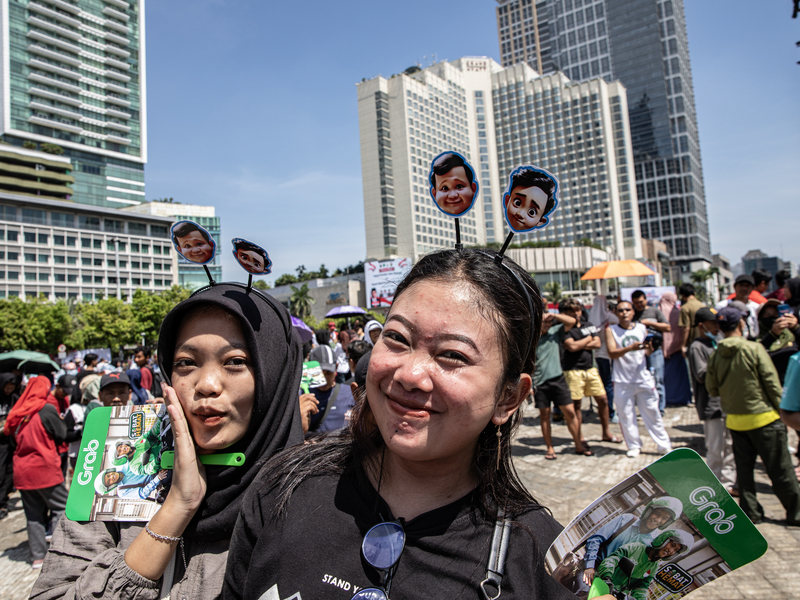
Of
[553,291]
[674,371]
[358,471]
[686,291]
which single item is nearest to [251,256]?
[358,471]

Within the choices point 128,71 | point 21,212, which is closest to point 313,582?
point 21,212

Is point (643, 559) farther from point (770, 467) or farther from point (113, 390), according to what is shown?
point (113, 390)

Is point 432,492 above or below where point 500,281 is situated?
below

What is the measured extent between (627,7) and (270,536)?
158809 mm

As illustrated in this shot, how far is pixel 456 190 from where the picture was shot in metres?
1.35

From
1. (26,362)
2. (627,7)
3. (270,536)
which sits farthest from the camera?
(627,7)

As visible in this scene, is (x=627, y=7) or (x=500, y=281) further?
(x=627, y=7)

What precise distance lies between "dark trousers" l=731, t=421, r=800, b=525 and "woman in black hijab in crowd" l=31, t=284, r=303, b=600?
4.61 m

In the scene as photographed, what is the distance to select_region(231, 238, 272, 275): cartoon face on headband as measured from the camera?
1673 mm

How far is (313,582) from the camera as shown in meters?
1.13

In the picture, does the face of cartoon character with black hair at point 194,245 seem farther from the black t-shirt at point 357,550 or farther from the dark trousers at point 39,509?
the dark trousers at point 39,509

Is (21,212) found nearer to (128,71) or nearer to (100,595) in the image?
(128,71)

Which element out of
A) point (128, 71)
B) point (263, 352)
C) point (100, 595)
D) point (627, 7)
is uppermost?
point (627, 7)

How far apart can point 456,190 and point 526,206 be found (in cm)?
21
